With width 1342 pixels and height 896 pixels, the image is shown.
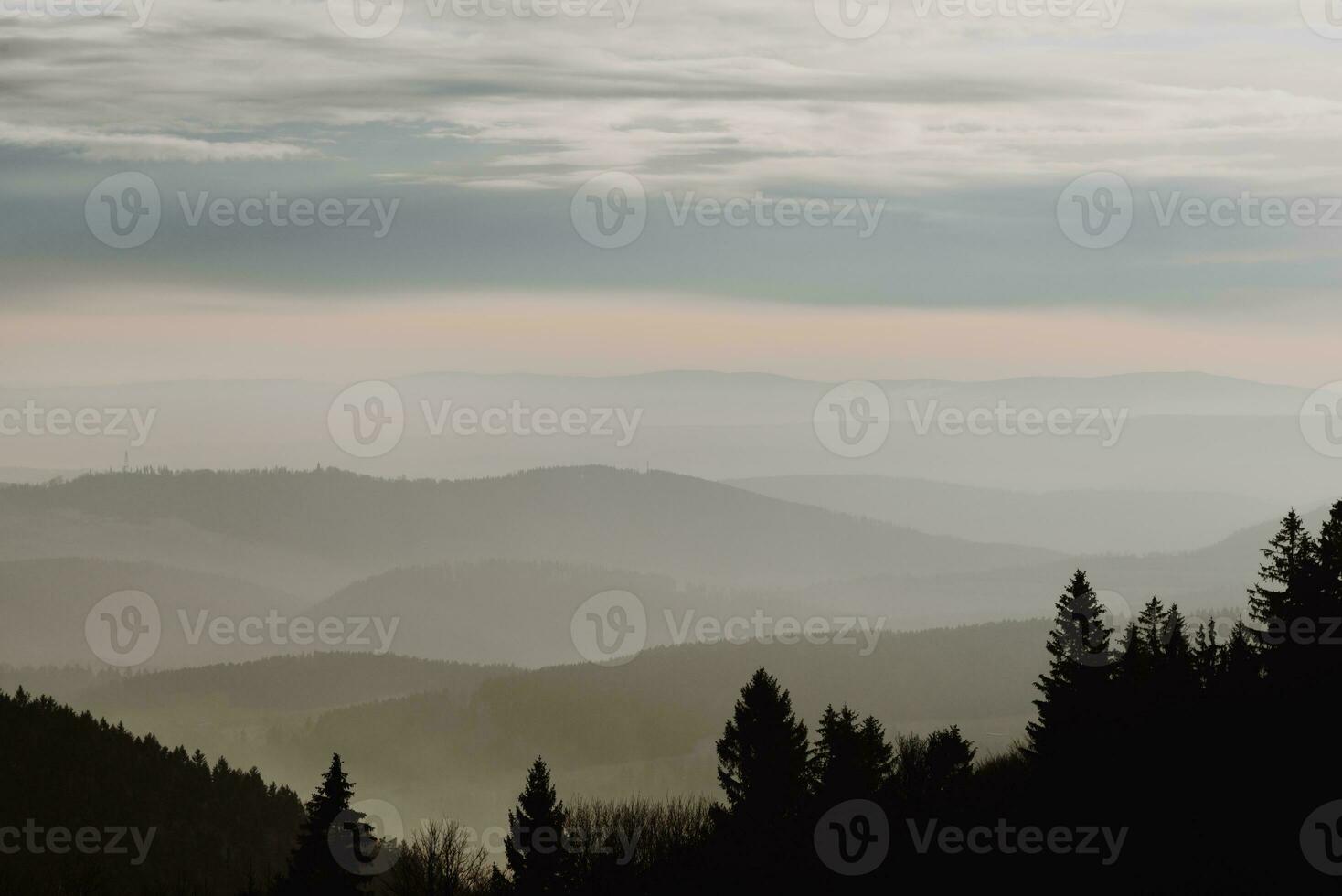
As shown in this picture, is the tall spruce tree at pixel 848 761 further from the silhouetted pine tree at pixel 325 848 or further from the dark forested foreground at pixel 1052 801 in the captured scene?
the silhouetted pine tree at pixel 325 848

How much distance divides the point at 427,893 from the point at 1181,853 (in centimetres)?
3161

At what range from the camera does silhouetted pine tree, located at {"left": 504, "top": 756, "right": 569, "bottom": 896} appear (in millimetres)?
60188

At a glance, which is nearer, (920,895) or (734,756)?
(920,895)

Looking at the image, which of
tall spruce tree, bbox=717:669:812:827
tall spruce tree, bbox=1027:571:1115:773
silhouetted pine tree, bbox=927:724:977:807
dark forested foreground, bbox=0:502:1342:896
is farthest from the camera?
tall spruce tree, bbox=717:669:812:827

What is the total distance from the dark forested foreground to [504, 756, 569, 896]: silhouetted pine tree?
0.11 metres

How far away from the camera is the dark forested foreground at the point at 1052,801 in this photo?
4722 centimetres

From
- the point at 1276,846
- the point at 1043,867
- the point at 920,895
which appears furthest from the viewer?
the point at 920,895

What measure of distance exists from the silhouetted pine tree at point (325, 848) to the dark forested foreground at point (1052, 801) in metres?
0.08

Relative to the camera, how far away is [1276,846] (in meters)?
44.0

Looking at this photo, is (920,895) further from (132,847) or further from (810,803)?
(132,847)

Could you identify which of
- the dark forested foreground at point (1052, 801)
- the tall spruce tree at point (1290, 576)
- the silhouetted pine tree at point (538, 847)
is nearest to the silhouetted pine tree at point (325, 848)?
the dark forested foreground at point (1052, 801)

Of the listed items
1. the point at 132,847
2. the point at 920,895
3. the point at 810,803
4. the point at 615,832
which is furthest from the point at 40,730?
the point at 920,895

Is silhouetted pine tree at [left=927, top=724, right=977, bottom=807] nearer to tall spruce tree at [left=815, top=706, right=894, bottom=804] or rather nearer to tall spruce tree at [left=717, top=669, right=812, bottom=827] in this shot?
tall spruce tree at [left=815, top=706, right=894, bottom=804]

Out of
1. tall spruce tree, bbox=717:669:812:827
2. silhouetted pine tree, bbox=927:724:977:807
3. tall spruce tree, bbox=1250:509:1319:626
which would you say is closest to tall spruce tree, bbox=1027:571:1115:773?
silhouetted pine tree, bbox=927:724:977:807
